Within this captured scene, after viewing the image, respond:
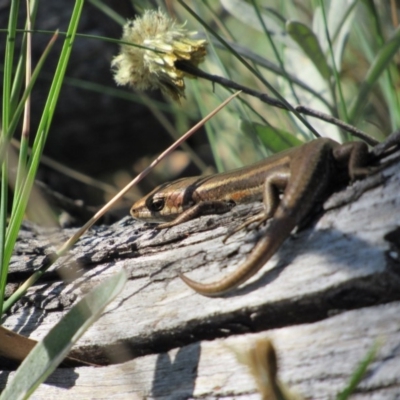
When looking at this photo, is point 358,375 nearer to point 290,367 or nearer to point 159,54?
point 290,367

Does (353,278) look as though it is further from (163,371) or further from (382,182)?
(163,371)

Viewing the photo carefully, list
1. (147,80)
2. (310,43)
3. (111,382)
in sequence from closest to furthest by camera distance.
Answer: (111,382), (147,80), (310,43)

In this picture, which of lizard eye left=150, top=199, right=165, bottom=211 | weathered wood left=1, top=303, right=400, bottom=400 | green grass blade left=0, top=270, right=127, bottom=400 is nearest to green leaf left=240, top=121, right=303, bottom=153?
lizard eye left=150, top=199, right=165, bottom=211

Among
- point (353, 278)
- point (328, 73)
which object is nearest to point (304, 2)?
point (328, 73)

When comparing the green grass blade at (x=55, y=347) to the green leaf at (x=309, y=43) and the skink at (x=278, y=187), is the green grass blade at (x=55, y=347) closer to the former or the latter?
the skink at (x=278, y=187)

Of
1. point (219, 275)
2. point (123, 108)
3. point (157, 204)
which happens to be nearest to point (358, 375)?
point (219, 275)

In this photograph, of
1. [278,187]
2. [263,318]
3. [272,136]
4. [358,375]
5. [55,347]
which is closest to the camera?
[358,375]

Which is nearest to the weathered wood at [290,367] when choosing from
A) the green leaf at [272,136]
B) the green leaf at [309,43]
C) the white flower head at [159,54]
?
the white flower head at [159,54]
